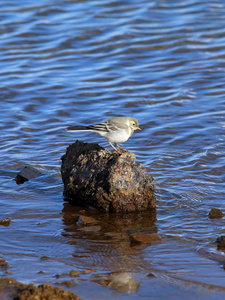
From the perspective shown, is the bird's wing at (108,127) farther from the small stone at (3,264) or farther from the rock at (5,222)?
the small stone at (3,264)

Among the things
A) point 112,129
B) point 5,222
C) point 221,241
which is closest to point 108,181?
point 112,129

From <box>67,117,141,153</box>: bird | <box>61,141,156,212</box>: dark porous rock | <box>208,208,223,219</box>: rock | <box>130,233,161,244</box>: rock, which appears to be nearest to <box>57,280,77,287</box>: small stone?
<box>130,233,161,244</box>: rock

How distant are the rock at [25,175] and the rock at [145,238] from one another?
2.63 metres

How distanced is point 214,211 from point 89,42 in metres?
10.2

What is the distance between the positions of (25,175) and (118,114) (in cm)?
351

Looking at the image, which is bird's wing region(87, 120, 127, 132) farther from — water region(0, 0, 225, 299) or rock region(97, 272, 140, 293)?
rock region(97, 272, 140, 293)

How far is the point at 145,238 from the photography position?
622 centimetres

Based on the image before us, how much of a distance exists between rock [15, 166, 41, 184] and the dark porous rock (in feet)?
3.58

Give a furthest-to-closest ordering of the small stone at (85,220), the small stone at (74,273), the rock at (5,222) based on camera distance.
→ the small stone at (85,220) → the rock at (5,222) → the small stone at (74,273)

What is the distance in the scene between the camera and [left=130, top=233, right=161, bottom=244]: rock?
6.14 m

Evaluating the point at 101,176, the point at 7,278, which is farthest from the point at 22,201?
the point at 7,278

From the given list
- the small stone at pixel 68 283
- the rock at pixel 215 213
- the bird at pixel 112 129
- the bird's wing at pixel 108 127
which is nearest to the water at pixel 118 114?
the small stone at pixel 68 283

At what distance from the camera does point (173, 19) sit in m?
17.3

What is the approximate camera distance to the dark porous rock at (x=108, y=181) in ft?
22.5
